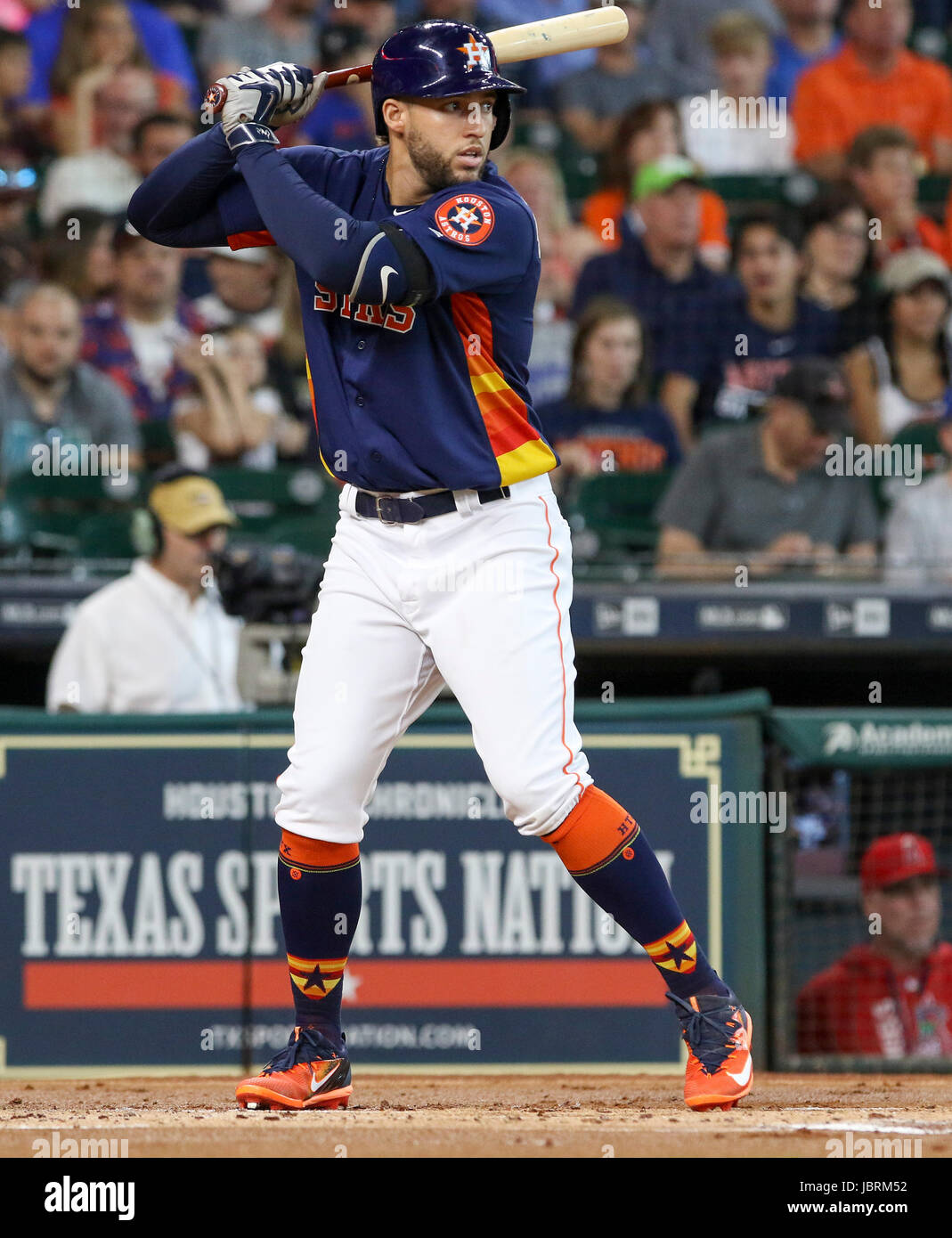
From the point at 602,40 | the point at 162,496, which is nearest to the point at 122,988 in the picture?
the point at 162,496

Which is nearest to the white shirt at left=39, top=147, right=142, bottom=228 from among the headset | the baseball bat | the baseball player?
the headset

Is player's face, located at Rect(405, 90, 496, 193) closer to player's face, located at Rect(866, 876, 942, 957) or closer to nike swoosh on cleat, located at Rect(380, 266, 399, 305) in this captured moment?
nike swoosh on cleat, located at Rect(380, 266, 399, 305)

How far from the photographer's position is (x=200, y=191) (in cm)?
295

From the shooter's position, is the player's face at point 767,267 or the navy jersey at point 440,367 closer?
the navy jersey at point 440,367

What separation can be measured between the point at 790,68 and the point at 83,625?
189 inches

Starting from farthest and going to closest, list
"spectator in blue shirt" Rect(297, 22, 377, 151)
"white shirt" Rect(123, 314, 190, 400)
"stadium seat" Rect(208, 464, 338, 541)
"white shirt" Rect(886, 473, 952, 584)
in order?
"spectator in blue shirt" Rect(297, 22, 377, 151)
"white shirt" Rect(123, 314, 190, 400)
"stadium seat" Rect(208, 464, 338, 541)
"white shirt" Rect(886, 473, 952, 584)

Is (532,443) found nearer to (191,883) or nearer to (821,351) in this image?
(191,883)

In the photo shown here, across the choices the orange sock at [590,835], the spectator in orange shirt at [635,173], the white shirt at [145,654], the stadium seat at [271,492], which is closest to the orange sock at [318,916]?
the orange sock at [590,835]

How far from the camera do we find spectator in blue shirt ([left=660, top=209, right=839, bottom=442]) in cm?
661

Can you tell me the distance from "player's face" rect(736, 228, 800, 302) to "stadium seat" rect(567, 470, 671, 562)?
961mm

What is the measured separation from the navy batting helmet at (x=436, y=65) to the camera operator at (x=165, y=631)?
7.82 feet

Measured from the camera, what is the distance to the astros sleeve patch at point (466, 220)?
2.66 metres

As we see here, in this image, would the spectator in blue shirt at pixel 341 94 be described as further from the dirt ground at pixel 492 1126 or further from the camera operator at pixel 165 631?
the dirt ground at pixel 492 1126
